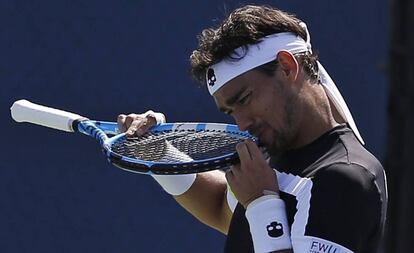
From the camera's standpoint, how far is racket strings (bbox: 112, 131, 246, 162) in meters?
Result: 2.79

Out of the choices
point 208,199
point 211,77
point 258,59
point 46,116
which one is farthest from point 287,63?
point 46,116

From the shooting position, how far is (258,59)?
101 inches

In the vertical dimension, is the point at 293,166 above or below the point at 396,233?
above

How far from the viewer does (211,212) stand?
9.84 ft

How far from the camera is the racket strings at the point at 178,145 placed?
2789 mm

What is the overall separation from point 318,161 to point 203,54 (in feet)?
1.11

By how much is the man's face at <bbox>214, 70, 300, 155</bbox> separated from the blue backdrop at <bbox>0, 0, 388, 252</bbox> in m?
1.29

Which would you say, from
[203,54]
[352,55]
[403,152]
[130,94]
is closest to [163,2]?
[130,94]

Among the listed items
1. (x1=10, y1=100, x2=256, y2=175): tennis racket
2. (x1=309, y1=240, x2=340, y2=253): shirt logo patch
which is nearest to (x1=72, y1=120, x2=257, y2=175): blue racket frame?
(x1=10, y1=100, x2=256, y2=175): tennis racket

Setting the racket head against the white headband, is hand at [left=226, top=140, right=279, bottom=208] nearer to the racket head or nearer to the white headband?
the racket head

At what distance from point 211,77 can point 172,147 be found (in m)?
0.31

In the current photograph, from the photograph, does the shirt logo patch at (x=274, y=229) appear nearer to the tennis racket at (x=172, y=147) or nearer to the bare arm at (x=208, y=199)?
the tennis racket at (x=172, y=147)

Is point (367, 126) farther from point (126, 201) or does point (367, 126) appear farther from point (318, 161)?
point (318, 161)

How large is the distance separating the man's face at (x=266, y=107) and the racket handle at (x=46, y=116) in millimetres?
702
